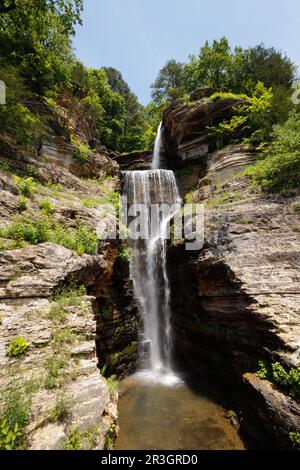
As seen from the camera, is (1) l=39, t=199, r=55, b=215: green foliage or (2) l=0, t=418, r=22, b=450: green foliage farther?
(1) l=39, t=199, r=55, b=215: green foliage

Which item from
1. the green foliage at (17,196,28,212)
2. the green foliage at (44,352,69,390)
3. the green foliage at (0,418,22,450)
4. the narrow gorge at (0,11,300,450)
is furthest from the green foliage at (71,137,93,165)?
the green foliage at (0,418,22,450)

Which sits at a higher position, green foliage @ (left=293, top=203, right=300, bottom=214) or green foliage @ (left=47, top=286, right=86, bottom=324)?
green foliage @ (left=293, top=203, right=300, bottom=214)

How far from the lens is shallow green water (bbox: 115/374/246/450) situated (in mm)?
5480

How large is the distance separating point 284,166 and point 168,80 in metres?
26.7

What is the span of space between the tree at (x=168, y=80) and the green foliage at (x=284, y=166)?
21919 mm

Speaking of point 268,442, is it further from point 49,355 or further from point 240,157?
point 240,157

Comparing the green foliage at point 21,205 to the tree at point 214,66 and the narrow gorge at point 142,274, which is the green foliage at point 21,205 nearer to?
the narrow gorge at point 142,274

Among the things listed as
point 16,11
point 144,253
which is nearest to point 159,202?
point 144,253

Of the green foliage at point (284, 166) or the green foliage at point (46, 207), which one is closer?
the green foliage at point (46, 207)

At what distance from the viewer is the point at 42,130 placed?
1176 cm

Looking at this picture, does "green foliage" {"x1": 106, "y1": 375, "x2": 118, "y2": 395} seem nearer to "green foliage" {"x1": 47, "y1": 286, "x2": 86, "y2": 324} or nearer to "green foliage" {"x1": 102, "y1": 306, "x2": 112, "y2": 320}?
"green foliage" {"x1": 47, "y1": 286, "x2": 86, "y2": 324}

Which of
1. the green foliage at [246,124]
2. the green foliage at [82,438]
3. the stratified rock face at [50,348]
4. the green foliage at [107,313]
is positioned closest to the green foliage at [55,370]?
the stratified rock face at [50,348]

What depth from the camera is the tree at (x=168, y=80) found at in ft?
95.1

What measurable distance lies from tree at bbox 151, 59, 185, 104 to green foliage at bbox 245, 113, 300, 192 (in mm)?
21919
